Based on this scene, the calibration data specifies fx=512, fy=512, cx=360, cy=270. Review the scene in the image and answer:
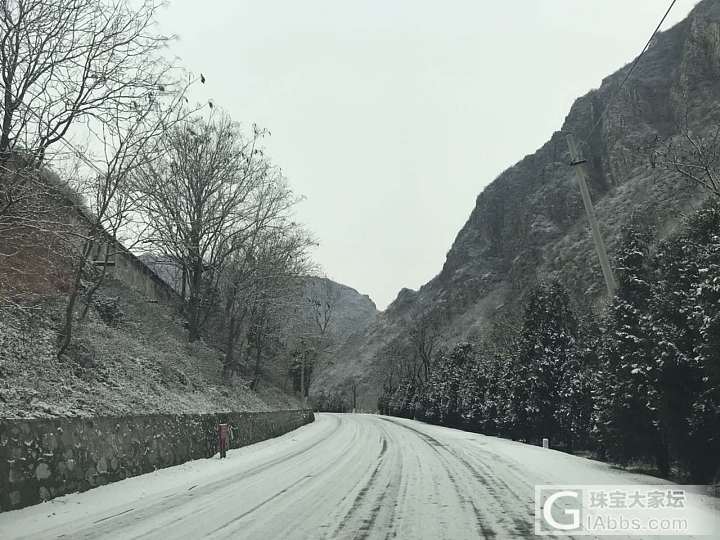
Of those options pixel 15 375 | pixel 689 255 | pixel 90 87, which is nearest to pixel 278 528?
pixel 15 375

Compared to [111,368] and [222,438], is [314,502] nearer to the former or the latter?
[222,438]

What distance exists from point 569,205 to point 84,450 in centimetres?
10635

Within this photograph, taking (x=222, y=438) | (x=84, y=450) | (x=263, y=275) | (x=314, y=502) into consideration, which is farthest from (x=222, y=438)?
(x=263, y=275)

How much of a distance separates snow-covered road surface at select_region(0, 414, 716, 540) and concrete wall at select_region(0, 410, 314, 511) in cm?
24

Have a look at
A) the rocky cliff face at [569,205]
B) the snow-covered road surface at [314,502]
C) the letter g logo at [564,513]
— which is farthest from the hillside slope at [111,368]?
the rocky cliff face at [569,205]

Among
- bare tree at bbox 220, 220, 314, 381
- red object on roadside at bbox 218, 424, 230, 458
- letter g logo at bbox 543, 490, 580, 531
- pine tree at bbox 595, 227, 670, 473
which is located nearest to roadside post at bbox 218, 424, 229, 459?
red object on roadside at bbox 218, 424, 230, 458

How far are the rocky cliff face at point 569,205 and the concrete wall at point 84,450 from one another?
5165 centimetres

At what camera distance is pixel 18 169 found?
9.05 m

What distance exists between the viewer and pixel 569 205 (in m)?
103

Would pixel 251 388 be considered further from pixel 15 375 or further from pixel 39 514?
pixel 39 514

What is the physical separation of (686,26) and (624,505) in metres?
115

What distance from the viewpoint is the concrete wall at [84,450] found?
22.2 ft

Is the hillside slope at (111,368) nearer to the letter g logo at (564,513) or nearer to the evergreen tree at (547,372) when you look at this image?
the letter g logo at (564,513)

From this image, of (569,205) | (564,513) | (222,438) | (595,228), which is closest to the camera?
(564,513)
